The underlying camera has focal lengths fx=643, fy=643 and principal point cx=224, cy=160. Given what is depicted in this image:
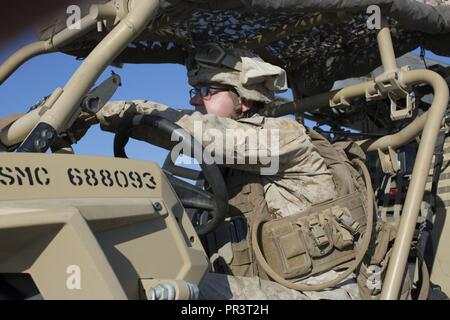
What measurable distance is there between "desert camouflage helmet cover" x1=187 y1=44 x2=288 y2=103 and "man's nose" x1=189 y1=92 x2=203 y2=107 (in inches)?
2.1

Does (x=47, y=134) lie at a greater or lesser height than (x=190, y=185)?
greater

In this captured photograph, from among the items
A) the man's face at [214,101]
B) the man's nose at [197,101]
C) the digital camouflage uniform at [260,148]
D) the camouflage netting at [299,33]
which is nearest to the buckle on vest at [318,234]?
the digital camouflage uniform at [260,148]

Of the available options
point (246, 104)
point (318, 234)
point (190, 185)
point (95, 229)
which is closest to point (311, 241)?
point (318, 234)

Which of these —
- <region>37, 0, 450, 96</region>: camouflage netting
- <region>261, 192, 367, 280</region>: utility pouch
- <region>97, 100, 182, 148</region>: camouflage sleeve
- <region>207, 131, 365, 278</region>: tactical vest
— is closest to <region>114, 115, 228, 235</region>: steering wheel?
<region>97, 100, 182, 148</region>: camouflage sleeve

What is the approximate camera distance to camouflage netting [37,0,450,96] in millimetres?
2395

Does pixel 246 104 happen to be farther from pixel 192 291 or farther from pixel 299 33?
pixel 192 291

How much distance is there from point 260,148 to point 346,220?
1.37 feet

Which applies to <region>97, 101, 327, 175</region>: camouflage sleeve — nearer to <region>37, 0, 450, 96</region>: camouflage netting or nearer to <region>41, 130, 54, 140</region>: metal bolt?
<region>37, 0, 450, 96</region>: camouflage netting

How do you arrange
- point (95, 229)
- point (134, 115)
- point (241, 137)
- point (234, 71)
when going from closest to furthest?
point (95, 229) → point (134, 115) → point (241, 137) → point (234, 71)

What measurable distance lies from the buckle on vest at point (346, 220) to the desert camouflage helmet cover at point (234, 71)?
1.87 feet

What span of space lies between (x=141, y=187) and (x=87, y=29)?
0.66m

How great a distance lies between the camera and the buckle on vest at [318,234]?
7.57 ft

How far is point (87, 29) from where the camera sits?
83.0 inches

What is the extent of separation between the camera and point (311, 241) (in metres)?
2.31
